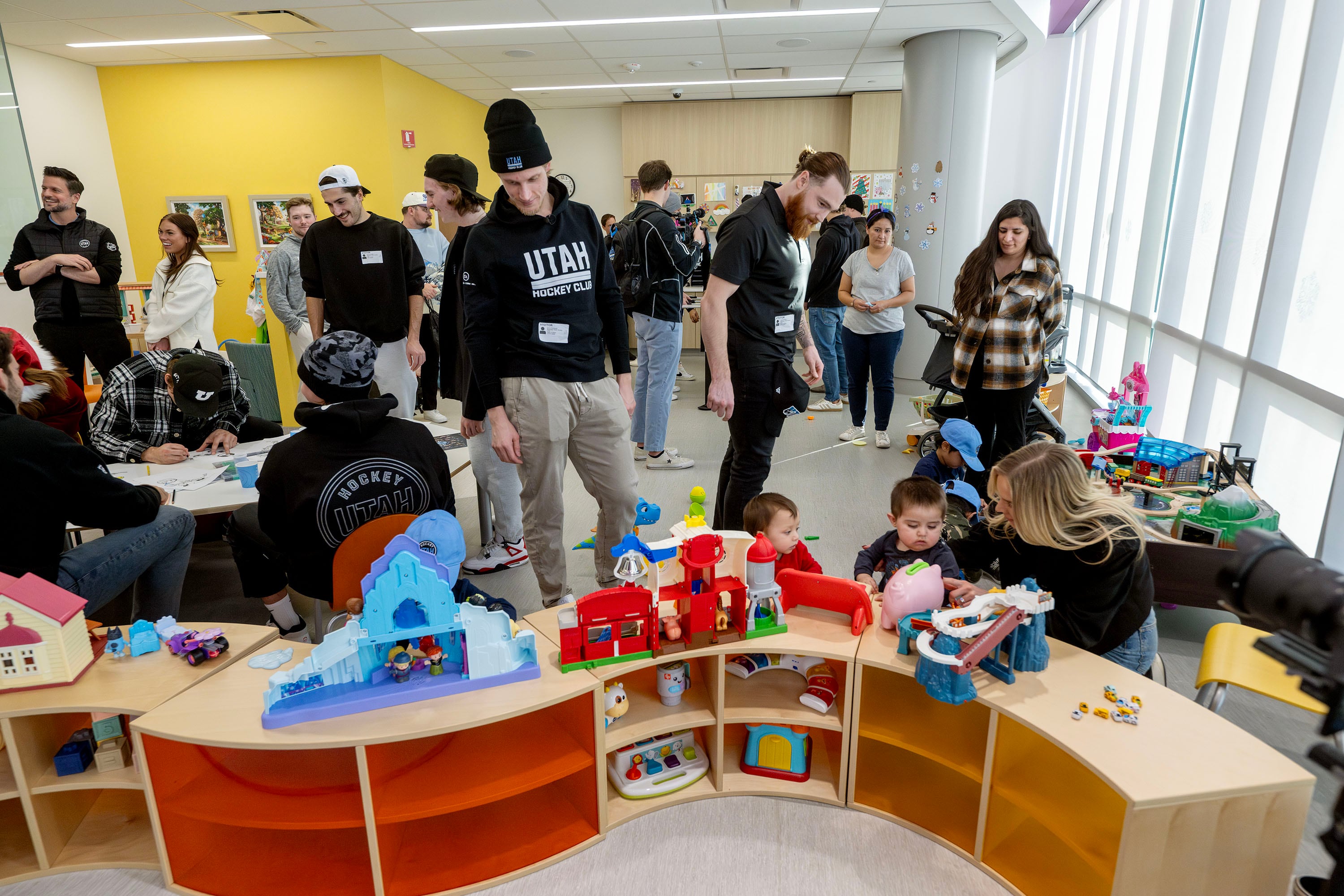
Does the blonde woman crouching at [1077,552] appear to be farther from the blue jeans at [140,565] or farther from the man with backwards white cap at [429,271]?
the man with backwards white cap at [429,271]

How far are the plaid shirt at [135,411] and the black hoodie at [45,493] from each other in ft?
2.76

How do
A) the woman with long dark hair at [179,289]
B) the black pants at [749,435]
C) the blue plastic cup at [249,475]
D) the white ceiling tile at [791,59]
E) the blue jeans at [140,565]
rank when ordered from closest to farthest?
the blue jeans at [140,565]
the blue plastic cup at [249,475]
the black pants at [749,435]
the woman with long dark hair at [179,289]
the white ceiling tile at [791,59]

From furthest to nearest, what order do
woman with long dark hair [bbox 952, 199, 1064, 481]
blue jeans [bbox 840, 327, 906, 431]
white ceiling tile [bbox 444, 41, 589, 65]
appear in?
white ceiling tile [bbox 444, 41, 589, 65]
blue jeans [bbox 840, 327, 906, 431]
woman with long dark hair [bbox 952, 199, 1064, 481]

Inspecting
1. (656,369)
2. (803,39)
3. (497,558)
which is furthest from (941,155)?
(497,558)

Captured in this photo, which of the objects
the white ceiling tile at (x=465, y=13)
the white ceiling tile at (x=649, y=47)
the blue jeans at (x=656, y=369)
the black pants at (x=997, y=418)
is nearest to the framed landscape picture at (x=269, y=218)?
the white ceiling tile at (x=465, y=13)

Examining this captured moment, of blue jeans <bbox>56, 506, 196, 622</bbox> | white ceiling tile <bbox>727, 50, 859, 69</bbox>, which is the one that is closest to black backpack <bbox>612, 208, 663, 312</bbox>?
blue jeans <bbox>56, 506, 196, 622</bbox>

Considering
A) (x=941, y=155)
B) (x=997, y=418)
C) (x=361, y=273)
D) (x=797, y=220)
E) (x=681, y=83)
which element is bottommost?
(x=997, y=418)

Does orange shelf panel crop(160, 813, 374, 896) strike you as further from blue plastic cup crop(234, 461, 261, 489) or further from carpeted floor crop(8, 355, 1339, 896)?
blue plastic cup crop(234, 461, 261, 489)

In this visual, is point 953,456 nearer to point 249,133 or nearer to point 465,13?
point 465,13

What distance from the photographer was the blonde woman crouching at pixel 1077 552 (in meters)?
1.86

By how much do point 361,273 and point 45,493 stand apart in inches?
71.6

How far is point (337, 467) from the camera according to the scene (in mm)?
2053

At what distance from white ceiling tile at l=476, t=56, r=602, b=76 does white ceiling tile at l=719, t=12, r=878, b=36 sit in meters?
1.59

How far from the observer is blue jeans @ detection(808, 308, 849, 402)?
19.2ft
